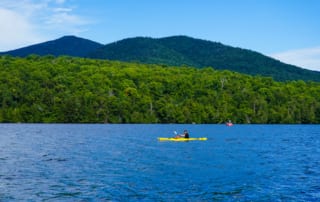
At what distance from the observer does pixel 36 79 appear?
191 m

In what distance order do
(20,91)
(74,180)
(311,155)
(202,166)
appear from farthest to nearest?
(20,91)
(311,155)
(202,166)
(74,180)

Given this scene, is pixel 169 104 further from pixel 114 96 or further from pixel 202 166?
pixel 202 166

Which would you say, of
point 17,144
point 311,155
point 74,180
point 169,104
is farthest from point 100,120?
point 74,180

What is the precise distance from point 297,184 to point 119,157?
78.6 ft

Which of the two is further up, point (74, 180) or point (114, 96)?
point (114, 96)

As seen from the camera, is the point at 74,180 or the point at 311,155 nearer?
the point at 74,180

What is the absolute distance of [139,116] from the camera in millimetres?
190625

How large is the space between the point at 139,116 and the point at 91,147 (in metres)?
120

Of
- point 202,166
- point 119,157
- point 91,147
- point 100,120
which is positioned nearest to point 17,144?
point 91,147

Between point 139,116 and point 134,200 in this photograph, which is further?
point 139,116

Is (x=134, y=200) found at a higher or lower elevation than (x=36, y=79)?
lower

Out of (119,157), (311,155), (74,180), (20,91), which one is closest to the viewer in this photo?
(74,180)

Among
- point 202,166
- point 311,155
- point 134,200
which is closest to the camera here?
point 134,200

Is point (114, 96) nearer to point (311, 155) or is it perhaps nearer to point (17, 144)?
point (17, 144)
